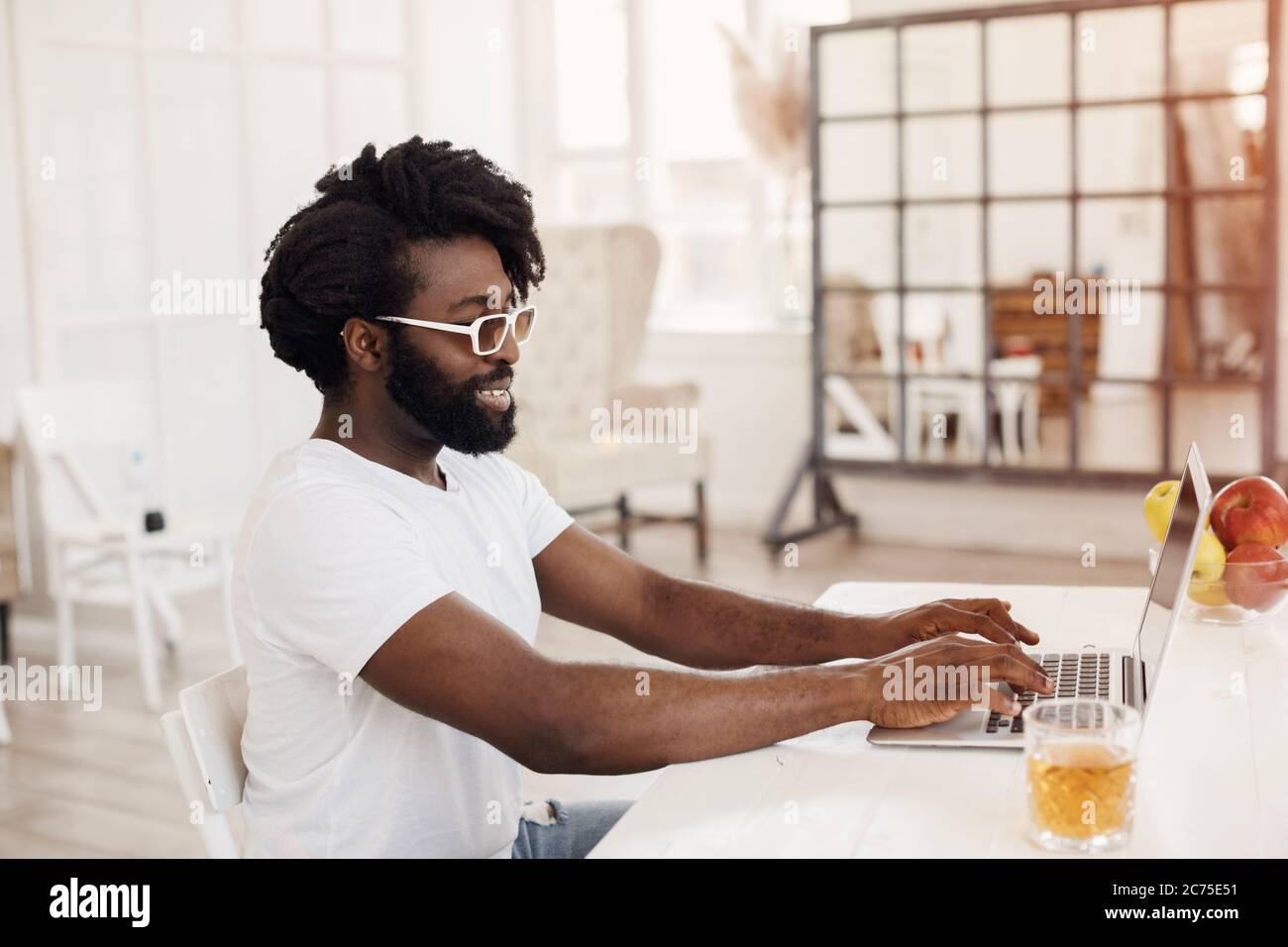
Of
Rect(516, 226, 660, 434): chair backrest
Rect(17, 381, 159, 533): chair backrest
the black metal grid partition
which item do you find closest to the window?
the black metal grid partition

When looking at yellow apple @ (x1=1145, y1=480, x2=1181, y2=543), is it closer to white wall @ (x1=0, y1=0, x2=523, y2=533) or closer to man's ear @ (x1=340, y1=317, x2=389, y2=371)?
man's ear @ (x1=340, y1=317, x2=389, y2=371)

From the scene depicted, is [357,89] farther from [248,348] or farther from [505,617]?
[505,617]

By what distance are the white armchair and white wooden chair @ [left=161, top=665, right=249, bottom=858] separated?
12.6 feet

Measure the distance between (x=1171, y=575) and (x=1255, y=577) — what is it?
1.02 ft

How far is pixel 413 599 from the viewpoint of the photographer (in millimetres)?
1262

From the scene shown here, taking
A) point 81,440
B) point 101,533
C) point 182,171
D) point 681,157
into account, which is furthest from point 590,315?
point 101,533

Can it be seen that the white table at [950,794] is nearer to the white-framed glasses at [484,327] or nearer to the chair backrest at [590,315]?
the white-framed glasses at [484,327]

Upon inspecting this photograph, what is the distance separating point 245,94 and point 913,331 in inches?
96.9

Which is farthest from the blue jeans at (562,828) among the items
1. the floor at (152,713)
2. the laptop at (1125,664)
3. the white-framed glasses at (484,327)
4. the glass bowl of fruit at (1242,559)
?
the glass bowl of fruit at (1242,559)

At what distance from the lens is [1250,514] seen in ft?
5.50

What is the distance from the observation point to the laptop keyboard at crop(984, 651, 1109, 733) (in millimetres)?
1334

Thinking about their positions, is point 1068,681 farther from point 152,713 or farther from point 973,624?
point 152,713
